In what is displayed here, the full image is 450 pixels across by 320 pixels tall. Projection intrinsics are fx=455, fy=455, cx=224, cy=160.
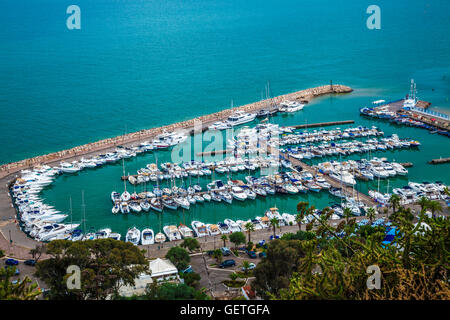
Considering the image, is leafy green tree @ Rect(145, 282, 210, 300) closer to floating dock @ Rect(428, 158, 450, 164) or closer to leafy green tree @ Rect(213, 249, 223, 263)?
leafy green tree @ Rect(213, 249, 223, 263)

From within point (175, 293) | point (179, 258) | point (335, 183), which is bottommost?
point (179, 258)

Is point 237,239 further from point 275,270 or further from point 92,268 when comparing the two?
point 92,268

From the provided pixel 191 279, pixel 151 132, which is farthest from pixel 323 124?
pixel 191 279

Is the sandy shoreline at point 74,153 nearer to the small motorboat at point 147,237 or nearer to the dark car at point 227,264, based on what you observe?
the small motorboat at point 147,237

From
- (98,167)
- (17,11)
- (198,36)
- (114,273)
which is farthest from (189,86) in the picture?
(17,11)

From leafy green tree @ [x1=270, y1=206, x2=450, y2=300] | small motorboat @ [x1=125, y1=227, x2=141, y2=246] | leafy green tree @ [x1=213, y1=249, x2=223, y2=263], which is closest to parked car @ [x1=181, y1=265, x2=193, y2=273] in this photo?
leafy green tree @ [x1=213, y1=249, x2=223, y2=263]

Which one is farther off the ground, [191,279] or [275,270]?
[275,270]
